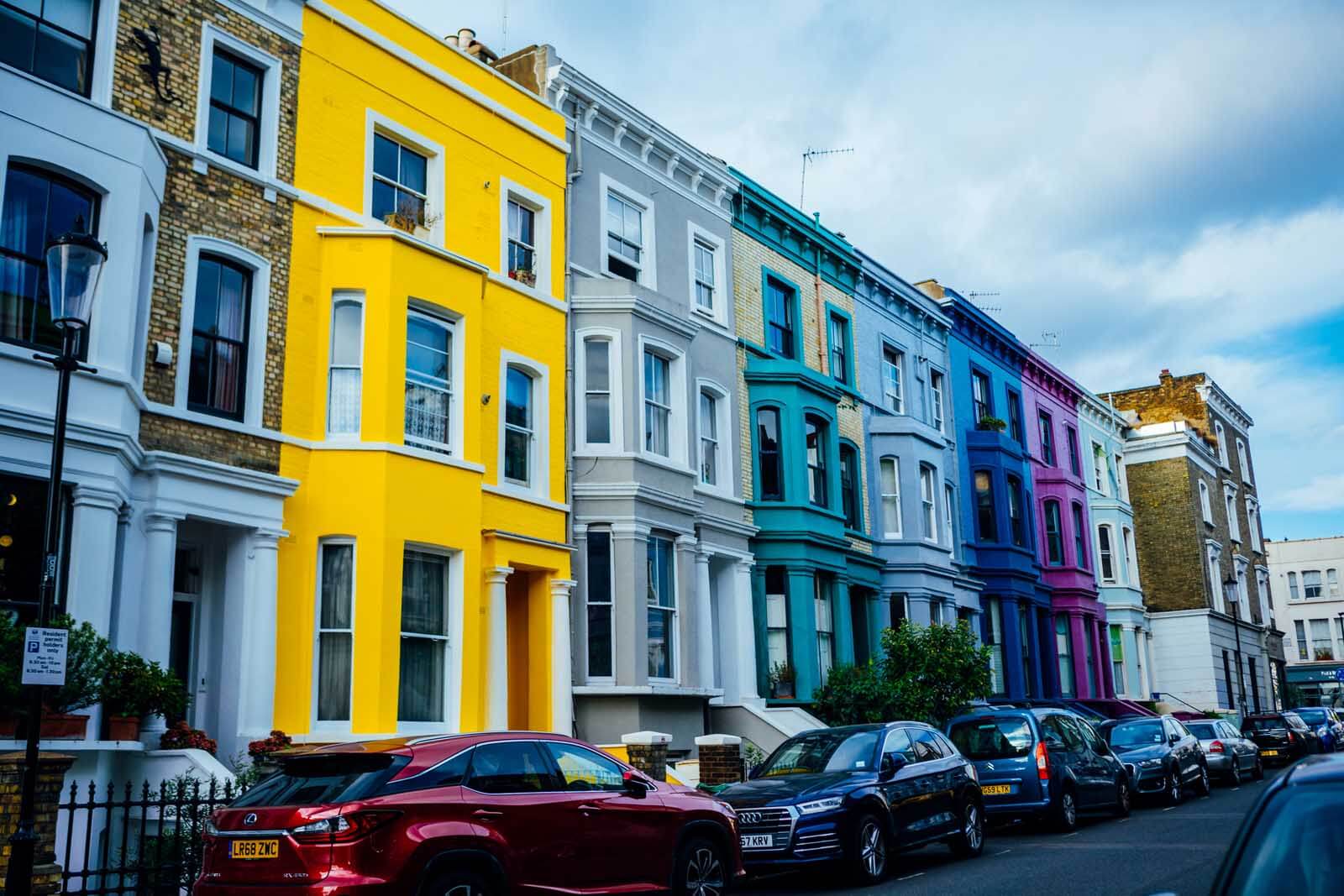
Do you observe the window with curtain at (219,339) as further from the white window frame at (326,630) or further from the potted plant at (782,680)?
the potted plant at (782,680)

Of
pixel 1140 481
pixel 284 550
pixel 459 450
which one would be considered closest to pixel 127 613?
pixel 284 550

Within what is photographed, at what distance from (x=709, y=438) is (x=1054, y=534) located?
60.7 feet

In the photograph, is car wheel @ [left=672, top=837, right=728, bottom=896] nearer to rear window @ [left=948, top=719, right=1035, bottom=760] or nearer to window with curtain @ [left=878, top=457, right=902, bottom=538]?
rear window @ [left=948, top=719, right=1035, bottom=760]

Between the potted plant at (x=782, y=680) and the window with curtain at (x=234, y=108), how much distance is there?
44.5 feet

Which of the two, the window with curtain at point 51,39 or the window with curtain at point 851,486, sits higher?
the window with curtain at point 51,39

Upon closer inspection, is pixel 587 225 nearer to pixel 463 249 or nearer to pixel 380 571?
pixel 463 249

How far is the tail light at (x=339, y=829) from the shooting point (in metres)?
7.94

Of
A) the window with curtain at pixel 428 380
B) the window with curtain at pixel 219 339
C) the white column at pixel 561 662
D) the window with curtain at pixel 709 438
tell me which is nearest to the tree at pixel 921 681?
the window with curtain at pixel 709 438

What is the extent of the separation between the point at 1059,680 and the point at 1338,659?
55709mm

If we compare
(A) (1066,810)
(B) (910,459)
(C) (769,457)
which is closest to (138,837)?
(A) (1066,810)

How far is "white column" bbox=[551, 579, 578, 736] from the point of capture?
18797 mm

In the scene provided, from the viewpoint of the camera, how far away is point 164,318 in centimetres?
1473

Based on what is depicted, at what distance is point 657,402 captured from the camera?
72.2ft

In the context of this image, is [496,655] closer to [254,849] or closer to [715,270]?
[254,849]
